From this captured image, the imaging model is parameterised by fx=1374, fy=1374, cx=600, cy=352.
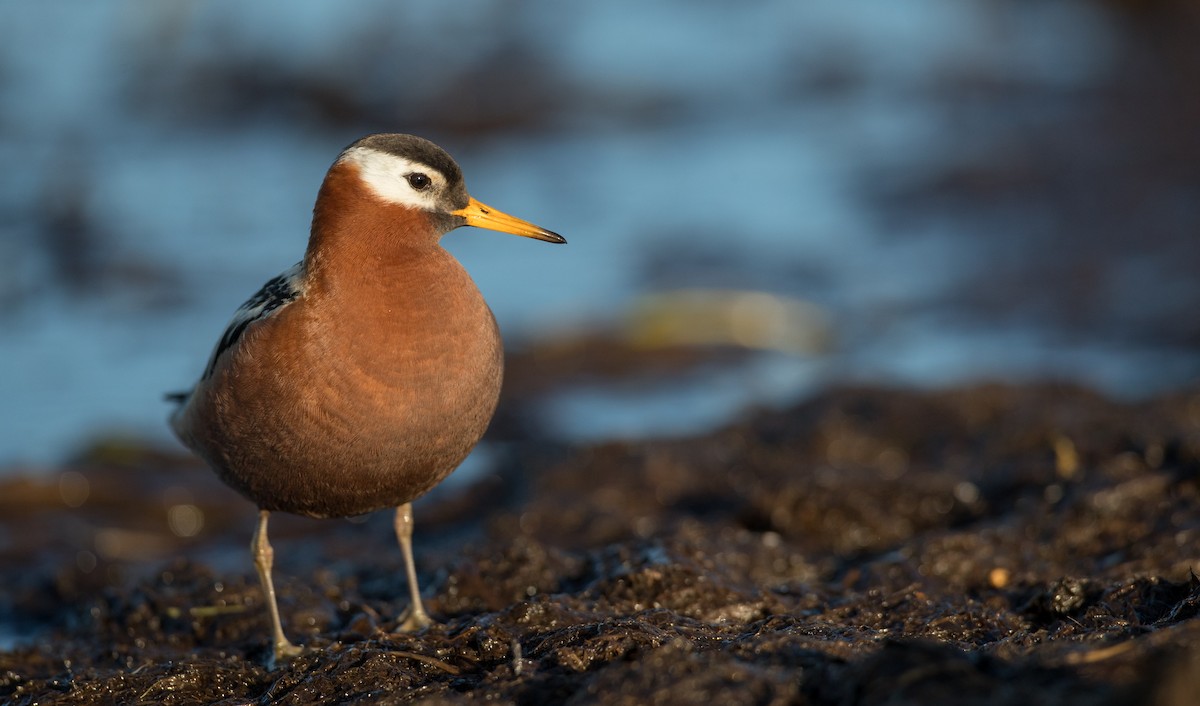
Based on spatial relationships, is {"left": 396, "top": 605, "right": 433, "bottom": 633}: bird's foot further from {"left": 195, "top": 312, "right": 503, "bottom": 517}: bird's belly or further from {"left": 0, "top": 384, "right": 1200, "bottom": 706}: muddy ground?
{"left": 195, "top": 312, "right": 503, "bottom": 517}: bird's belly

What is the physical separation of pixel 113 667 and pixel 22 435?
5375 mm

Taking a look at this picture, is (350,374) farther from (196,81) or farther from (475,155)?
(196,81)

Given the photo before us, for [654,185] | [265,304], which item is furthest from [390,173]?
[654,185]

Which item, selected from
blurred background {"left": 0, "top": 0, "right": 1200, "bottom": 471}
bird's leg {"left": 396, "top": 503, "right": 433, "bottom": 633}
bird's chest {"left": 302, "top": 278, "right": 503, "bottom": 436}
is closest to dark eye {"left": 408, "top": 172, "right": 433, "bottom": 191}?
bird's chest {"left": 302, "top": 278, "right": 503, "bottom": 436}

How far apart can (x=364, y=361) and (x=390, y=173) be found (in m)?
0.87

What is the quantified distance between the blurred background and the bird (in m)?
4.63

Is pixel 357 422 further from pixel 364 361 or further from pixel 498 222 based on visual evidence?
pixel 498 222

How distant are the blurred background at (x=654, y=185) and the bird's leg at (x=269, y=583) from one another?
4.33 metres

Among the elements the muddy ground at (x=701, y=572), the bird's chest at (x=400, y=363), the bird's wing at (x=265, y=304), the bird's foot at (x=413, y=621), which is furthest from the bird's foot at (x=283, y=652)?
the bird's wing at (x=265, y=304)

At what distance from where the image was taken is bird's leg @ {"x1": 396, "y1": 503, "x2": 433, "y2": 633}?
583 cm

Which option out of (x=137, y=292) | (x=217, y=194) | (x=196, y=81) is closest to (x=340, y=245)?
(x=137, y=292)

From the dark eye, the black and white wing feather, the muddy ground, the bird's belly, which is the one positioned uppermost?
the dark eye

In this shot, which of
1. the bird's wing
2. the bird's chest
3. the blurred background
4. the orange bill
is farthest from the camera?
the blurred background

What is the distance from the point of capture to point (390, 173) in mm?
5789
